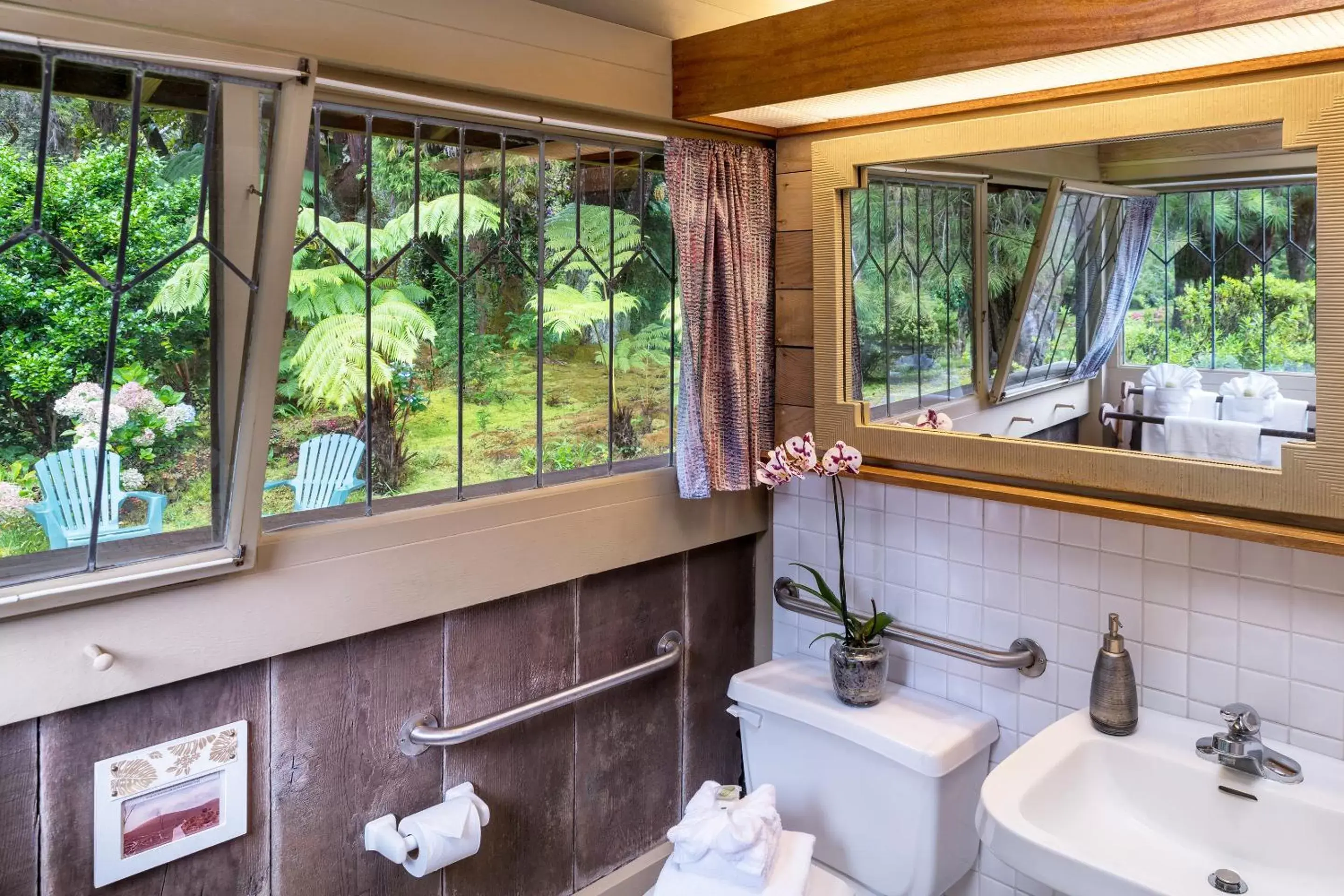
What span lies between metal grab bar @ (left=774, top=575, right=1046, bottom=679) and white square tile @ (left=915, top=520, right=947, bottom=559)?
0.16 m

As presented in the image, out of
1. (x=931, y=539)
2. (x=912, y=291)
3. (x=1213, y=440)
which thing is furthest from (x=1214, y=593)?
(x=912, y=291)

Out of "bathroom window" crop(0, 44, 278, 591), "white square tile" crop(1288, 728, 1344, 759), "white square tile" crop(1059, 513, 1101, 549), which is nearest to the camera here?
"bathroom window" crop(0, 44, 278, 591)

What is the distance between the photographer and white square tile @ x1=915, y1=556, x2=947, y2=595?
1886 millimetres

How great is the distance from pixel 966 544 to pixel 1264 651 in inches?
20.5

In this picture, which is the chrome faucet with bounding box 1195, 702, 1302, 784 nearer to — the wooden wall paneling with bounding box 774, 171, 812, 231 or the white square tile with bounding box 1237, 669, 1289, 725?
the white square tile with bounding box 1237, 669, 1289, 725

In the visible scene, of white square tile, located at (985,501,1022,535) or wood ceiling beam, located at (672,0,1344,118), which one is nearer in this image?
wood ceiling beam, located at (672,0,1344,118)

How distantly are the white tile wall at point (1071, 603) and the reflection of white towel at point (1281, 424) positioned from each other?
18 cm

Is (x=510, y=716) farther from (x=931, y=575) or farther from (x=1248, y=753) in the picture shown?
(x=1248, y=753)

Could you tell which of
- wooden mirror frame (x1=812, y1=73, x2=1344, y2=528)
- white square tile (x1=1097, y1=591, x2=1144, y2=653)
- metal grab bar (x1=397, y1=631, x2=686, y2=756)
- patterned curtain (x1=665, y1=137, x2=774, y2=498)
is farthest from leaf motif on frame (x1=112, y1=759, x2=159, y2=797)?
white square tile (x1=1097, y1=591, x2=1144, y2=653)

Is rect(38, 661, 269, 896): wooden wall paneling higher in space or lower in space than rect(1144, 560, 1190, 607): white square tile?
lower

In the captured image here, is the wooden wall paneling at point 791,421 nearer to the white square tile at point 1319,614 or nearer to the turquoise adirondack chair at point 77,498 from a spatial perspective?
the white square tile at point 1319,614

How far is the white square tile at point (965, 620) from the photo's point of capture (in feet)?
6.04

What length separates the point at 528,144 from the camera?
1709 millimetres

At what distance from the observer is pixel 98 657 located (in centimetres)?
122
